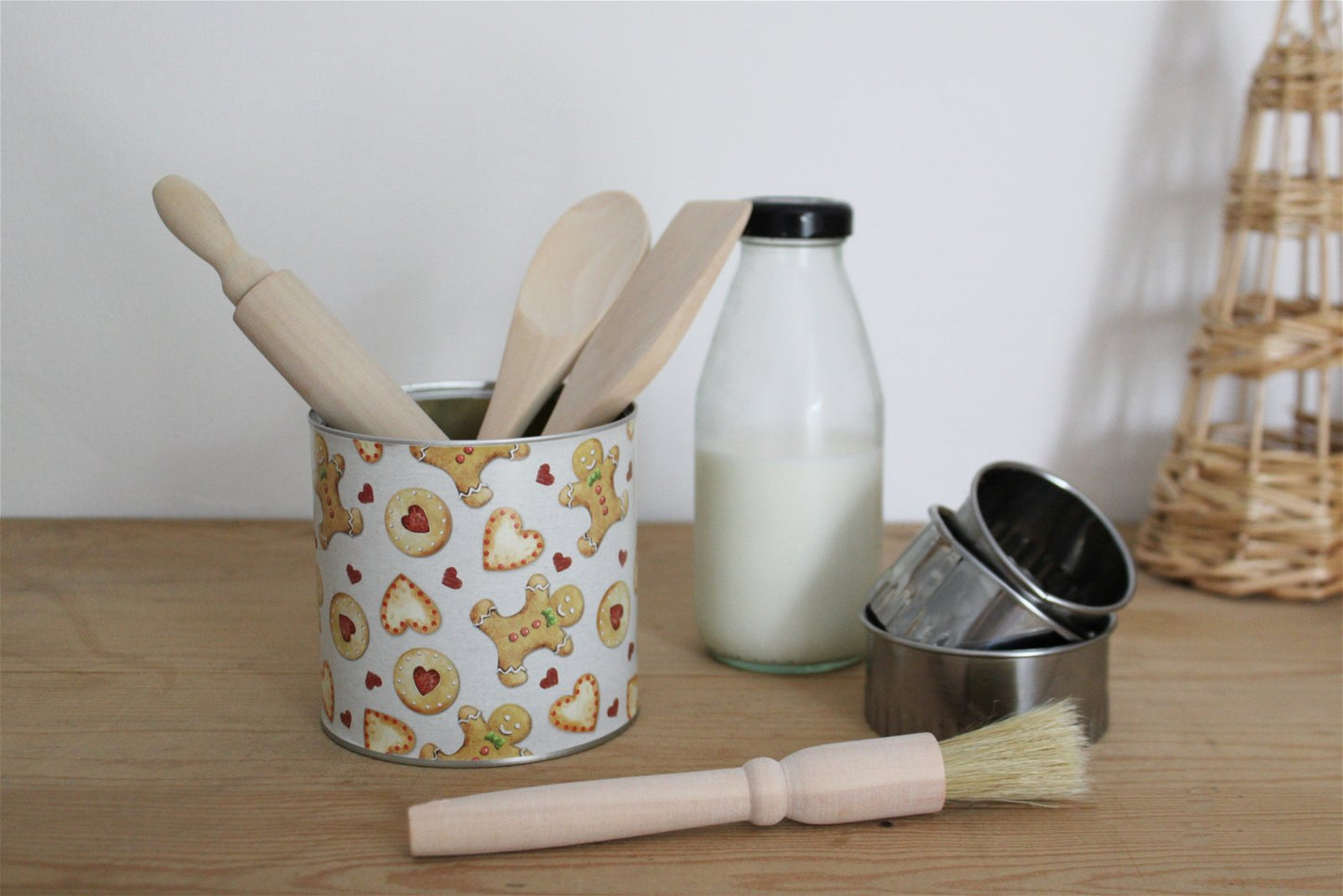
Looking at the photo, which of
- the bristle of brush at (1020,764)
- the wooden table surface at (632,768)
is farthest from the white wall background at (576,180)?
the bristle of brush at (1020,764)

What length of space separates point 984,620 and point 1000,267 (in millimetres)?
421

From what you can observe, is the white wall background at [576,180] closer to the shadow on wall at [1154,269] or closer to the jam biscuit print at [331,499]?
the shadow on wall at [1154,269]

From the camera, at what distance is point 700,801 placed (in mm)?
491

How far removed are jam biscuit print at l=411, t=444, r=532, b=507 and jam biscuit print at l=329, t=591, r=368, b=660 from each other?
0.08 meters

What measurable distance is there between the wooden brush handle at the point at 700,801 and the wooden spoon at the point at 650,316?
168 millimetres

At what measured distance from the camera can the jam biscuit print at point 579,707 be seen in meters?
0.56

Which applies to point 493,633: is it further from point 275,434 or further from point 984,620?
point 275,434

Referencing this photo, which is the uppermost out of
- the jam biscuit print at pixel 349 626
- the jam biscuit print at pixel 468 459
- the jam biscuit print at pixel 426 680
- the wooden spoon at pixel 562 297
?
the wooden spoon at pixel 562 297

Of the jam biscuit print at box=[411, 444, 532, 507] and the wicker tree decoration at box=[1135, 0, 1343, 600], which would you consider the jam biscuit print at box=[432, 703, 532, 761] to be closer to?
the jam biscuit print at box=[411, 444, 532, 507]

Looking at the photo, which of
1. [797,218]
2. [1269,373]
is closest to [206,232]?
[797,218]

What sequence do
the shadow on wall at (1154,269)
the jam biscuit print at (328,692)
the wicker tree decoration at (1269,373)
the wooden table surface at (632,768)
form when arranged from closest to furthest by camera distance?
the wooden table surface at (632,768) → the jam biscuit print at (328,692) → the wicker tree decoration at (1269,373) → the shadow on wall at (1154,269)

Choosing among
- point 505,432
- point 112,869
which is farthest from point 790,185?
point 112,869

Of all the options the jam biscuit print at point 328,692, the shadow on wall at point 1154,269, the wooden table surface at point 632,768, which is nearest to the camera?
the wooden table surface at point 632,768

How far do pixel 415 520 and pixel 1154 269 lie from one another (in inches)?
25.2
